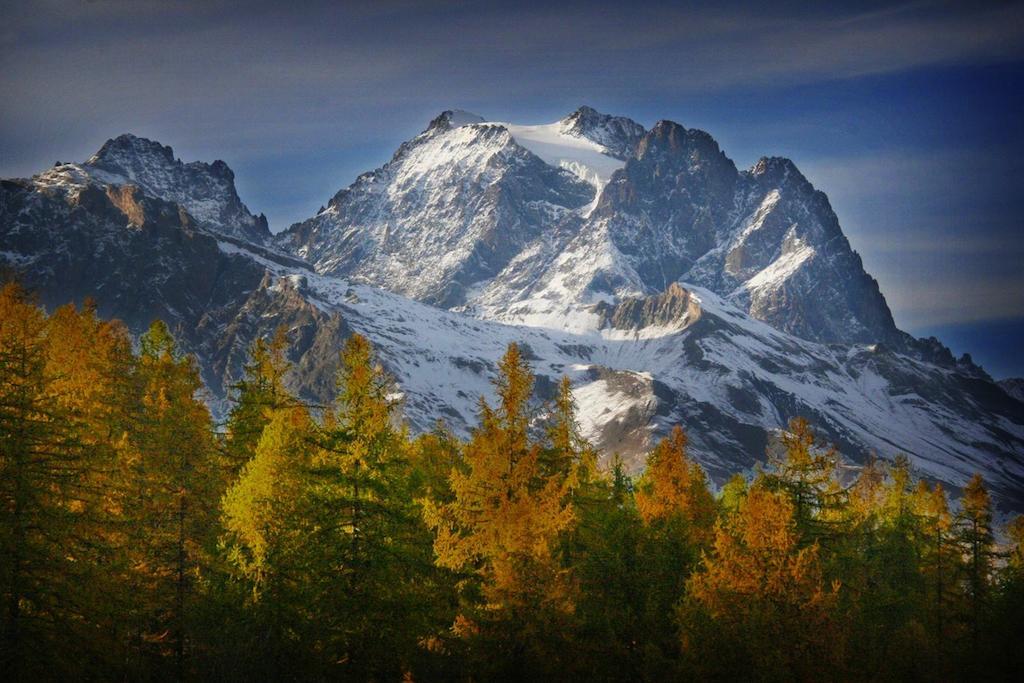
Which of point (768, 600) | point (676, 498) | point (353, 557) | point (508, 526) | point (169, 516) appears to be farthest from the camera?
Answer: point (676, 498)

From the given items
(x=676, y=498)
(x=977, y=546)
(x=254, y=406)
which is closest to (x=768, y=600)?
(x=676, y=498)

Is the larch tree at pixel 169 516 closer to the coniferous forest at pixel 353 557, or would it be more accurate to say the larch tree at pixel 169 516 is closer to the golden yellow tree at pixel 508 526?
the coniferous forest at pixel 353 557

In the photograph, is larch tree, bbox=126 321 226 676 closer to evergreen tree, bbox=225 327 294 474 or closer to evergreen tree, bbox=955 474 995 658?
evergreen tree, bbox=225 327 294 474

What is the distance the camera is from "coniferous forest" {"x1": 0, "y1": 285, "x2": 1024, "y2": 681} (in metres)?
35.0

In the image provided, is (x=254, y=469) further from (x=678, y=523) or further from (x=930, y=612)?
(x=930, y=612)

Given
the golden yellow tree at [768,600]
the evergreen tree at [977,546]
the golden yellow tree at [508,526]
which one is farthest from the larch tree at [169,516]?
the evergreen tree at [977,546]

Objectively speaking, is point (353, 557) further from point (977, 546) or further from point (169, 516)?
point (977, 546)

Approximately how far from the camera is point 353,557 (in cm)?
3750

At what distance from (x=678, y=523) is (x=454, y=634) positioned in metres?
13.6

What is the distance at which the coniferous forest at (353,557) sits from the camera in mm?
35031

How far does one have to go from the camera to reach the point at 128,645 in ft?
126

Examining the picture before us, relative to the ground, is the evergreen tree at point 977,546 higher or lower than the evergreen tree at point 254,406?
lower

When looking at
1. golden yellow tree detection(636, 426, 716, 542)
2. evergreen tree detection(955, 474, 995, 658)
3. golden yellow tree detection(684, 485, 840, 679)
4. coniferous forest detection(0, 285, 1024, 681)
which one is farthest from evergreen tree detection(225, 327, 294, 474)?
evergreen tree detection(955, 474, 995, 658)

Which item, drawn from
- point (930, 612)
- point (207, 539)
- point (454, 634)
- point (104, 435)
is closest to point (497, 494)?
point (454, 634)
